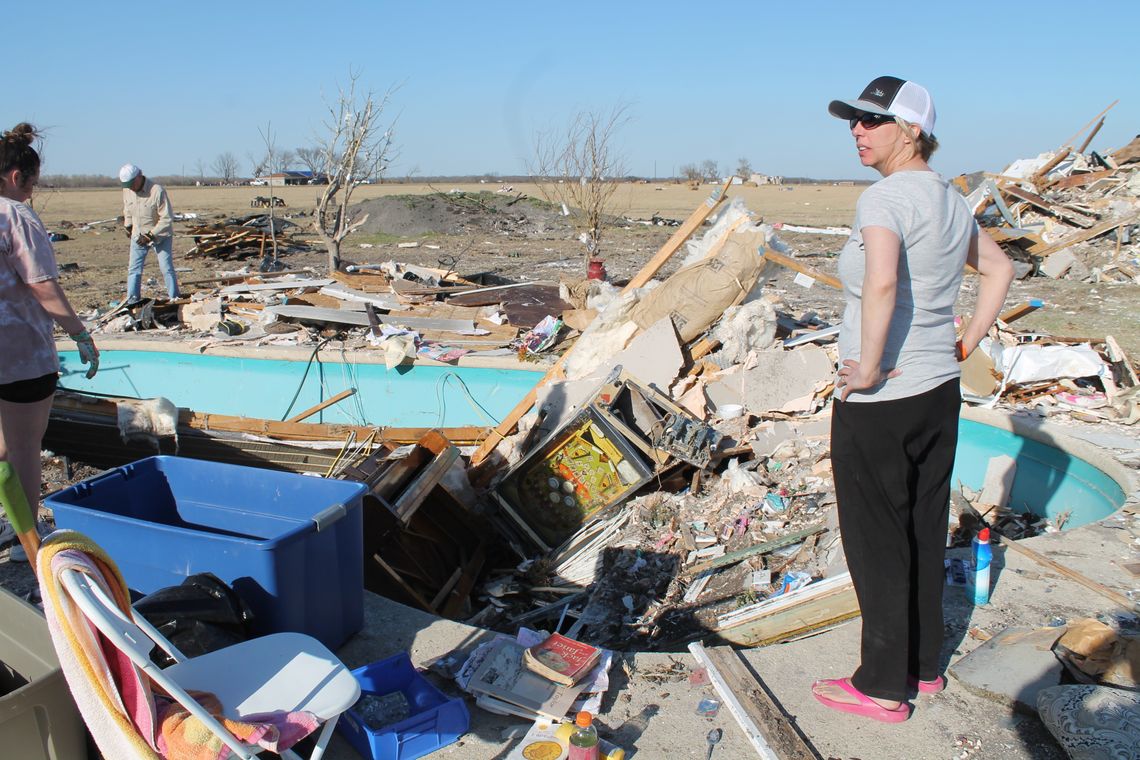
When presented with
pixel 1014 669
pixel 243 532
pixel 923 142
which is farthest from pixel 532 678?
pixel 923 142

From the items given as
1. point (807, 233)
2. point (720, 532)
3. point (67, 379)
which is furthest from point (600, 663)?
point (807, 233)

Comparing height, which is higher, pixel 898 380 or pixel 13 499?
pixel 898 380

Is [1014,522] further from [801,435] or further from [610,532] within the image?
[610,532]

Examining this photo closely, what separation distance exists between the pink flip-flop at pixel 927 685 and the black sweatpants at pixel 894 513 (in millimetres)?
172

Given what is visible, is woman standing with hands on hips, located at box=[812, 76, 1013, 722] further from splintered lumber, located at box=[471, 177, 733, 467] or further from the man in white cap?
the man in white cap

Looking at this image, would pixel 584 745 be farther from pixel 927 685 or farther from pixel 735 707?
pixel 927 685

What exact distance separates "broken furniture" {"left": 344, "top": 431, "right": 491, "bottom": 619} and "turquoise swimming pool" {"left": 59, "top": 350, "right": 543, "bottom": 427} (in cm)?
261

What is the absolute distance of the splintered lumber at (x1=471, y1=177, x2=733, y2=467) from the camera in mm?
6152

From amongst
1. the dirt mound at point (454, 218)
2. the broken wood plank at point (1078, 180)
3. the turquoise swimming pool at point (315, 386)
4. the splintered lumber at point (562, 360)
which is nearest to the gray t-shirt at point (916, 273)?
the splintered lumber at point (562, 360)

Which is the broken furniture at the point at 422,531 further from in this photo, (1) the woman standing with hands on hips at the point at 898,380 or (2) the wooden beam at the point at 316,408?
(1) the woman standing with hands on hips at the point at 898,380

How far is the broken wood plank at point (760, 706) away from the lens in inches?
94.7

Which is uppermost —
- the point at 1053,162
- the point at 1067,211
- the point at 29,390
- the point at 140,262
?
the point at 1053,162

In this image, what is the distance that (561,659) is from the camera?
274cm

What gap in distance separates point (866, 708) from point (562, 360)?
15.8 ft
